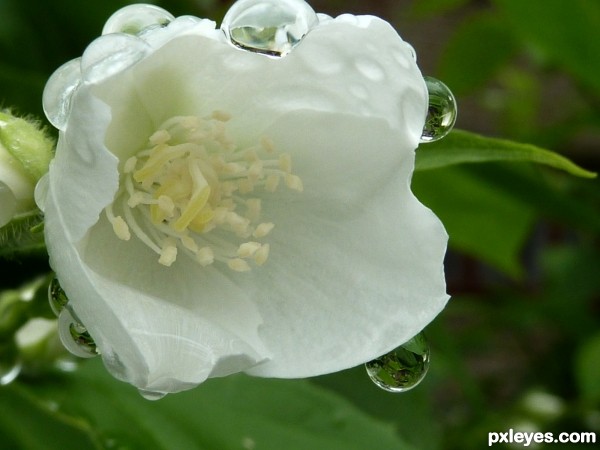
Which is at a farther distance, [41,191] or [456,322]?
[456,322]

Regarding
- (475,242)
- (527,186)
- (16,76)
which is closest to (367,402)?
(527,186)

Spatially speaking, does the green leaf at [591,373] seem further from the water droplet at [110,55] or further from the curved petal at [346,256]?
the water droplet at [110,55]

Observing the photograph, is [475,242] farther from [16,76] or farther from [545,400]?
[16,76]

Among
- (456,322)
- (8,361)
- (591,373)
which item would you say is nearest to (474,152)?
(8,361)

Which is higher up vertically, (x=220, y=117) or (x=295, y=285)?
(x=220, y=117)

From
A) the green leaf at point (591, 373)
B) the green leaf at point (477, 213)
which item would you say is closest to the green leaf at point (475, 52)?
the green leaf at point (477, 213)

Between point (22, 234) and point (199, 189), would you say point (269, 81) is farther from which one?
point (22, 234)
